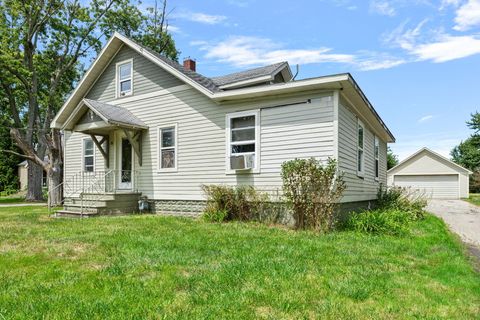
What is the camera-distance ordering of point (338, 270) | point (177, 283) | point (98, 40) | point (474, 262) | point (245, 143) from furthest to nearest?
1. point (98, 40)
2. point (245, 143)
3. point (474, 262)
4. point (338, 270)
5. point (177, 283)

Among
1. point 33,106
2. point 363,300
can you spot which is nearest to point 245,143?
point 363,300

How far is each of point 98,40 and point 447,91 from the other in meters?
20.6

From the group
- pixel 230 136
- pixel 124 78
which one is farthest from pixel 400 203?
pixel 124 78

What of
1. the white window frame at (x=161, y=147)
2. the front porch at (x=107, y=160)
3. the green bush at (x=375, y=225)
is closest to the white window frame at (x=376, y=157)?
the green bush at (x=375, y=225)

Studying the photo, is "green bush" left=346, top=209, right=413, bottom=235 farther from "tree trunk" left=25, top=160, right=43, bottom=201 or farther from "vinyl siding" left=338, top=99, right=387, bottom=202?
"tree trunk" left=25, top=160, right=43, bottom=201

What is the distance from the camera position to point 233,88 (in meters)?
12.3

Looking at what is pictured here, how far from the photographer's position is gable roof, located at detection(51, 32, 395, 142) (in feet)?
29.3

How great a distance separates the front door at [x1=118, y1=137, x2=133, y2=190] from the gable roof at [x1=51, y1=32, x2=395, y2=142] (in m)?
3.18

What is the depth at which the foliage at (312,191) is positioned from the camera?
323 inches

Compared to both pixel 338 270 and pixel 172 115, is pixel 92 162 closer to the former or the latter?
pixel 172 115

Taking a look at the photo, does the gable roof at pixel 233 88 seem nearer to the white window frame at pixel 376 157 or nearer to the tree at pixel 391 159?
the white window frame at pixel 376 157

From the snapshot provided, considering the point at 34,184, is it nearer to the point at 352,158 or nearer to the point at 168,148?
the point at 168,148

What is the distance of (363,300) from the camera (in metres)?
3.72

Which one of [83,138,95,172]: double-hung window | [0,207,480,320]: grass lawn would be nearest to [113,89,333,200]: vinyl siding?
[83,138,95,172]: double-hung window
